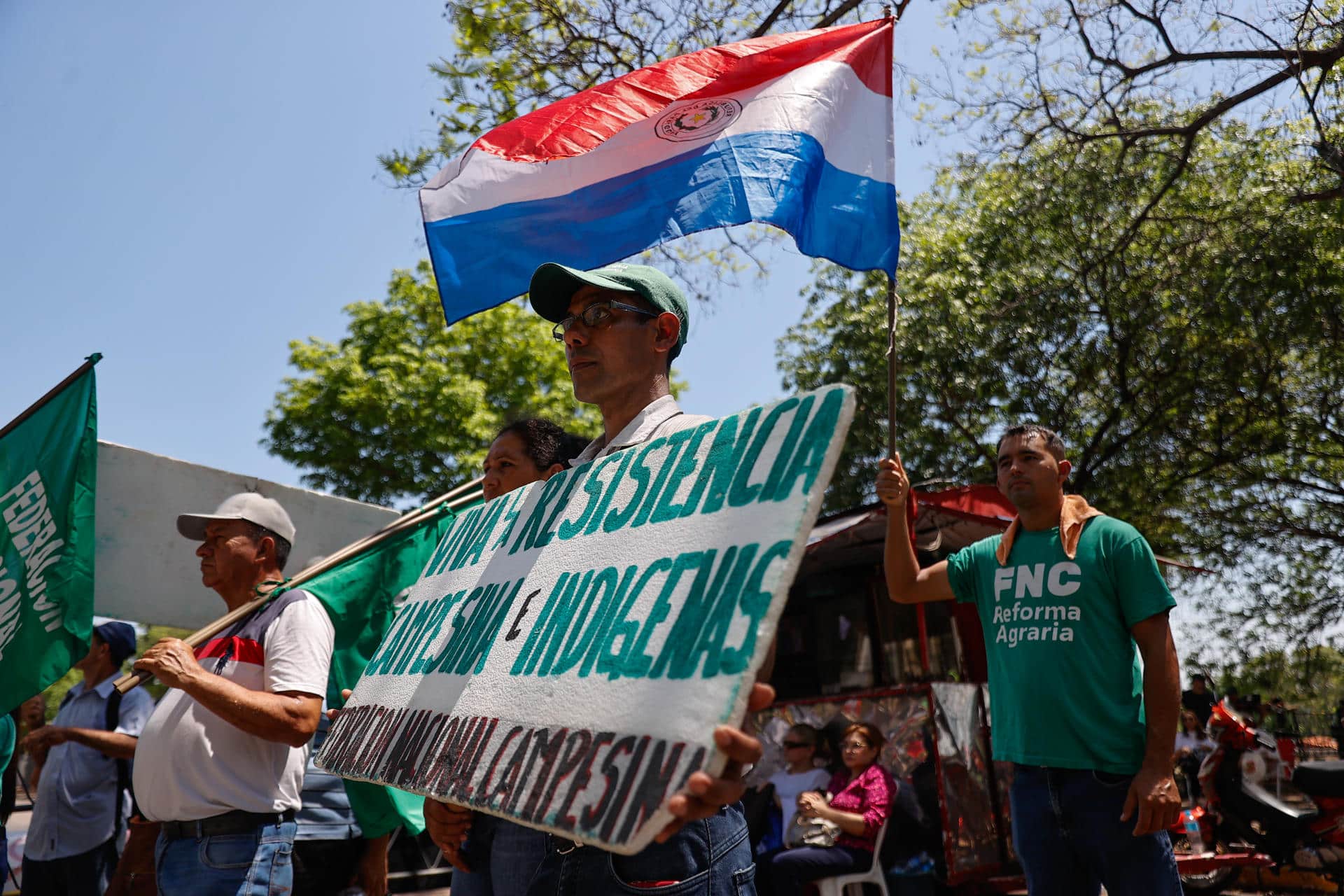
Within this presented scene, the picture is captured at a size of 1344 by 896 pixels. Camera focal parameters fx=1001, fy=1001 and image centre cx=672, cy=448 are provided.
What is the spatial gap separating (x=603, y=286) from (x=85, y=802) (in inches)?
164

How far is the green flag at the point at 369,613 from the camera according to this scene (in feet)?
11.8

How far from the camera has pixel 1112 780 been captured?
2633mm

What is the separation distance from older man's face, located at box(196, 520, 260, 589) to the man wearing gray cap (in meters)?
0.35

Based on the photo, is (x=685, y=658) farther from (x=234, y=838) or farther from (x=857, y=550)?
(x=857, y=550)

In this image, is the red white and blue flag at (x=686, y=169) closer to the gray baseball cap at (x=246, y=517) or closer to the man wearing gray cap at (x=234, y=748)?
the gray baseball cap at (x=246, y=517)

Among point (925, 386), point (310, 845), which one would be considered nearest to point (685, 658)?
point (310, 845)

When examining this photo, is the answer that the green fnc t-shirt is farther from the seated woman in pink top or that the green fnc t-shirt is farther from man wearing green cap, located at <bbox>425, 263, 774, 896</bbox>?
the seated woman in pink top

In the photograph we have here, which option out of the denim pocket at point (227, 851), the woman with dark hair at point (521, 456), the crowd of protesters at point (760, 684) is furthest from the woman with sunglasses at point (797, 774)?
the denim pocket at point (227, 851)

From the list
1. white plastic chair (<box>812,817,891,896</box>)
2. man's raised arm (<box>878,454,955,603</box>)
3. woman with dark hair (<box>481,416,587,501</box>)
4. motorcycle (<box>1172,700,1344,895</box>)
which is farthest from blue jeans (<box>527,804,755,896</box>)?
motorcycle (<box>1172,700,1344,895</box>)

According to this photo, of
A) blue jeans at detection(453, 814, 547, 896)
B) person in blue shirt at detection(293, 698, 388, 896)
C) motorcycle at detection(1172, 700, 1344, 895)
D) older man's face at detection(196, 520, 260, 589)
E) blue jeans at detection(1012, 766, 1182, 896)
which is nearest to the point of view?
blue jeans at detection(453, 814, 547, 896)

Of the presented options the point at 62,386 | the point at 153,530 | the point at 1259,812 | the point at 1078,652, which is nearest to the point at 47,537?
the point at 62,386

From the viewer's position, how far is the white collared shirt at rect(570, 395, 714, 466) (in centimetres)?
193

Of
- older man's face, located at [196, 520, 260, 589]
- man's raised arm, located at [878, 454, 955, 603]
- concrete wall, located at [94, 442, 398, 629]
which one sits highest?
concrete wall, located at [94, 442, 398, 629]

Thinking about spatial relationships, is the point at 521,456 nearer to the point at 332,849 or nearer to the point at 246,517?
the point at 246,517
